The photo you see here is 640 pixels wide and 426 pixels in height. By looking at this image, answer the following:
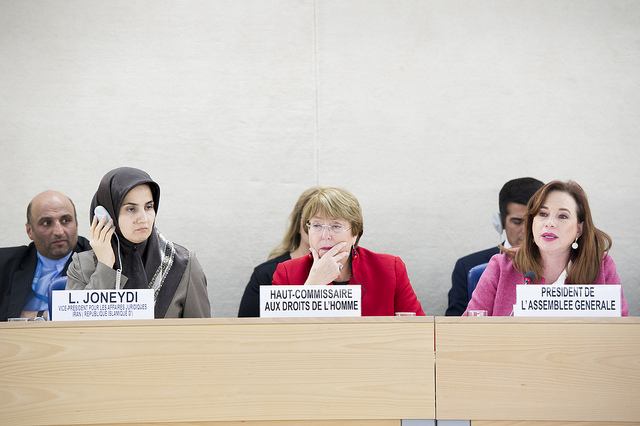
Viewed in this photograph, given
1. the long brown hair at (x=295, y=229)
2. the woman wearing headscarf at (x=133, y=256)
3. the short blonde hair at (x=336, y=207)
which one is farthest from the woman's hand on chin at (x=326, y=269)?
the long brown hair at (x=295, y=229)

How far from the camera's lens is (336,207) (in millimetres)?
2176

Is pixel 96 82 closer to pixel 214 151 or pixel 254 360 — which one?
pixel 214 151

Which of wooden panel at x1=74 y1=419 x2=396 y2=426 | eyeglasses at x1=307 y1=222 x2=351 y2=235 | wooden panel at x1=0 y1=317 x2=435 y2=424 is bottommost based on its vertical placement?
wooden panel at x1=74 y1=419 x2=396 y2=426

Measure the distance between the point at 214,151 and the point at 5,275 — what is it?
1.18 m

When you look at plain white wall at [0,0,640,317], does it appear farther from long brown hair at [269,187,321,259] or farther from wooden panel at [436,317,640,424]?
A: wooden panel at [436,317,640,424]

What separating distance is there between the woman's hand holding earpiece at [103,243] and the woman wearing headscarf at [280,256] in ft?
2.85

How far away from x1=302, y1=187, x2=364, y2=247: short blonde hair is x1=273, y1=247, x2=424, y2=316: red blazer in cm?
15

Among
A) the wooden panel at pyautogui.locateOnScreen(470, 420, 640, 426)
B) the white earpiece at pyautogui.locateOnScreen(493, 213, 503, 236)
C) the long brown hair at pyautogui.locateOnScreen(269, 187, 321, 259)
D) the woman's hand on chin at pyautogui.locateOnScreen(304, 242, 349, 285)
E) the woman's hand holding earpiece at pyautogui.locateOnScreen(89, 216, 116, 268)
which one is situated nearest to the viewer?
the wooden panel at pyautogui.locateOnScreen(470, 420, 640, 426)

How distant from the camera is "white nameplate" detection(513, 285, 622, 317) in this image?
1.61 metres

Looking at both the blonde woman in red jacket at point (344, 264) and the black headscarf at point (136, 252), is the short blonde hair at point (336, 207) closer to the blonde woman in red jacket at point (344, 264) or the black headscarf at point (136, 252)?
the blonde woman in red jacket at point (344, 264)

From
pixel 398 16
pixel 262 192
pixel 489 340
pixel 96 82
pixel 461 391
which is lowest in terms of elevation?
pixel 461 391

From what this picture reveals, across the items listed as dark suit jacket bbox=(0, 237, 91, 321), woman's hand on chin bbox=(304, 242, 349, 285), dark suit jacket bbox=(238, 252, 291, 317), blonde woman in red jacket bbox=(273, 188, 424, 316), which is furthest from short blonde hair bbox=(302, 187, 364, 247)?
dark suit jacket bbox=(0, 237, 91, 321)

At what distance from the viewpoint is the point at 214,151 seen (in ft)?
10.9

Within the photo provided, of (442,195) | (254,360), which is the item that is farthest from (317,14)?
(254,360)
